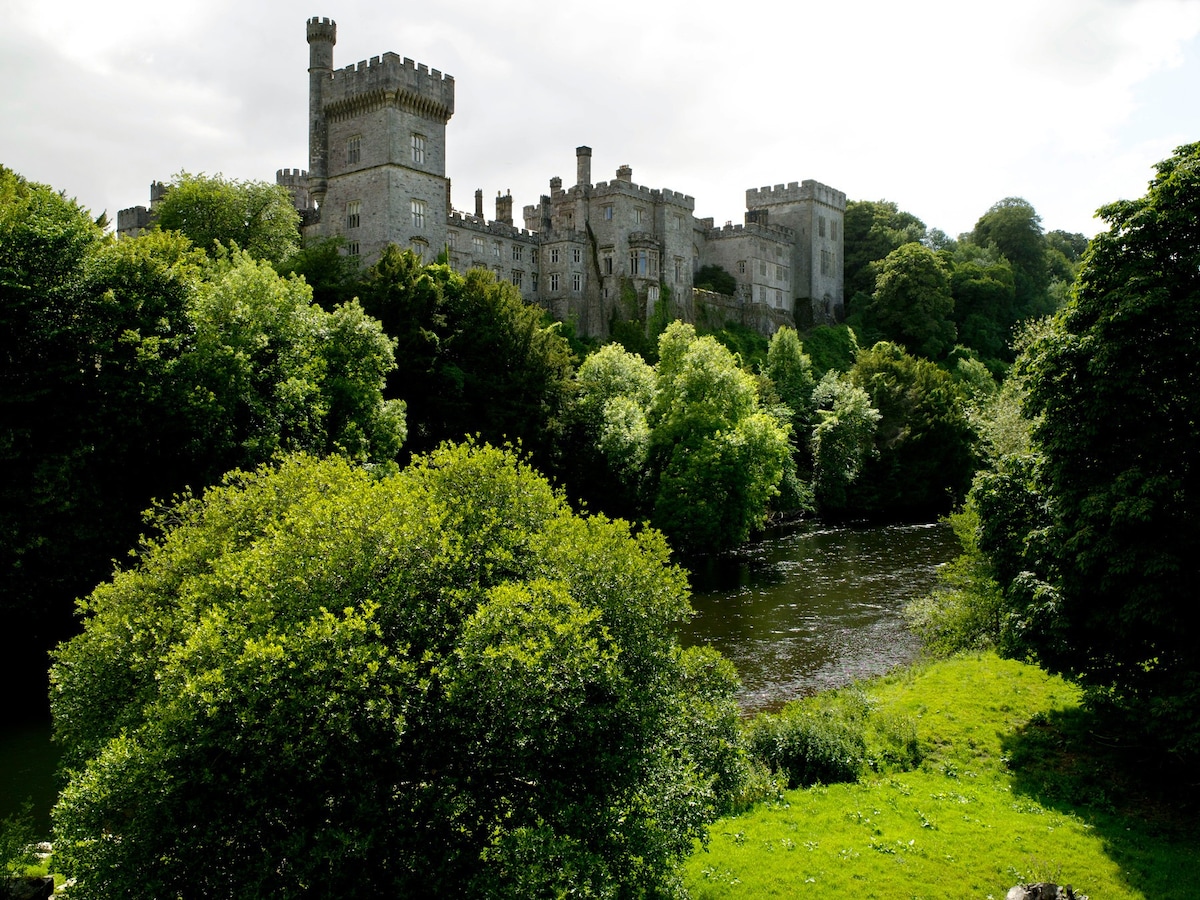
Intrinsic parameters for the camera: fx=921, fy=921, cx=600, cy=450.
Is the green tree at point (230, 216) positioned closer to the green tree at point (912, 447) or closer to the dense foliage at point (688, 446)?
the dense foliage at point (688, 446)

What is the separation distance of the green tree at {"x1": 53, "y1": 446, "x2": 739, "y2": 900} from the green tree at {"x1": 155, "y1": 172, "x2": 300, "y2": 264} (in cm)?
3752

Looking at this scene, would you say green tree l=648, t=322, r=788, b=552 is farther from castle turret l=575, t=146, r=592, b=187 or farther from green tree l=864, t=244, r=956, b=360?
green tree l=864, t=244, r=956, b=360

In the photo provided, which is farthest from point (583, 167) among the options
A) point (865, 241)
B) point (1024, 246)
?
point (1024, 246)

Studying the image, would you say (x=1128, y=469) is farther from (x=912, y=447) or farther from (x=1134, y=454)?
(x=912, y=447)

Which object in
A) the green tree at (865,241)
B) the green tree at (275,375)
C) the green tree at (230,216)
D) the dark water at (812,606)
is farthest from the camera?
the green tree at (865,241)

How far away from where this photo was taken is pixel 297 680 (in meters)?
11.6

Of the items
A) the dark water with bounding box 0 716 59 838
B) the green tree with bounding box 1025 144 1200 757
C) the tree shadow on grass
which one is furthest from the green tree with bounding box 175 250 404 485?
the tree shadow on grass

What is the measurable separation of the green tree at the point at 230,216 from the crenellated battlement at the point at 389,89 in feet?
20.6

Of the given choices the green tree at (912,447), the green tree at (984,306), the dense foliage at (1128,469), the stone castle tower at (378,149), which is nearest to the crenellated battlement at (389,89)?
the stone castle tower at (378,149)

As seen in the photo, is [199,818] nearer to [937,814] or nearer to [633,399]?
[937,814]

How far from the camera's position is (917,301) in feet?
273

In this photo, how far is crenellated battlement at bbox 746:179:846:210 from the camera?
3477 inches

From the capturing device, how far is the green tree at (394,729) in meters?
11.3

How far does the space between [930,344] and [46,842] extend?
78.4m
